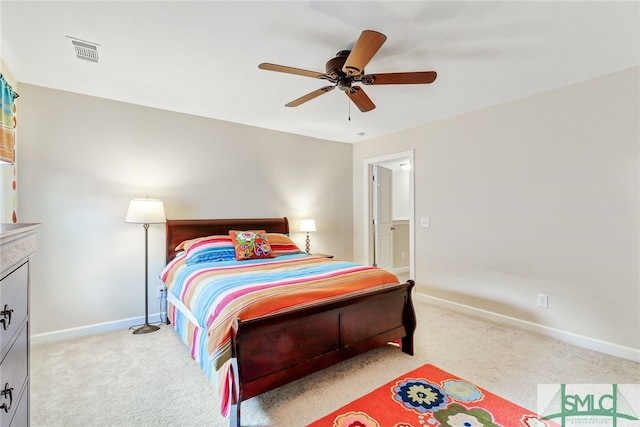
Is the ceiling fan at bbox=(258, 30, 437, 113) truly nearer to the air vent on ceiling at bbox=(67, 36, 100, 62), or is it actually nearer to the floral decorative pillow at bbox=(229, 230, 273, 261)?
the air vent on ceiling at bbox=(67, 36, 100, 62)

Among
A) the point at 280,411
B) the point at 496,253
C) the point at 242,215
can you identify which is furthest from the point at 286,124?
the point at 280,411

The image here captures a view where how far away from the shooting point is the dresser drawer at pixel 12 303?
88 centimetres

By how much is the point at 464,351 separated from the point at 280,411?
1.68m

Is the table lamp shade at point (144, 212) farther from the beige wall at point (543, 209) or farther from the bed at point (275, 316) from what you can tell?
the beige wall at point (543, 209)

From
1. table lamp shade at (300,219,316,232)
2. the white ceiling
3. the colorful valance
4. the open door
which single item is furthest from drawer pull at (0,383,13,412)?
the open door

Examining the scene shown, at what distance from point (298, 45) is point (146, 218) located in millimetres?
2144

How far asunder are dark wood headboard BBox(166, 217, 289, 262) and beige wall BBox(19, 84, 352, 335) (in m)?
0.11

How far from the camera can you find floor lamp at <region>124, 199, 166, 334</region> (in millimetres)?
2918

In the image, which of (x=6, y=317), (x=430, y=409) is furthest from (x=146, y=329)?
(x=430, y=409)

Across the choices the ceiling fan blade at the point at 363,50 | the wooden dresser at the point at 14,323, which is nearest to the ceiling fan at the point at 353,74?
the ceiling fan blade at the point at 363,50

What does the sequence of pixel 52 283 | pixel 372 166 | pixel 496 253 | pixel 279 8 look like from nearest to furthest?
pixel 279 8 < pixel 52 283 < pixel 496 253 < pixel 372 166

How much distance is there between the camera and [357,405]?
1.88 meters

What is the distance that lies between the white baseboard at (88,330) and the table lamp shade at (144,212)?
3.62 feet

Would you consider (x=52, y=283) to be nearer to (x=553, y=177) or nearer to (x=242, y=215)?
(x=242, y=215)
